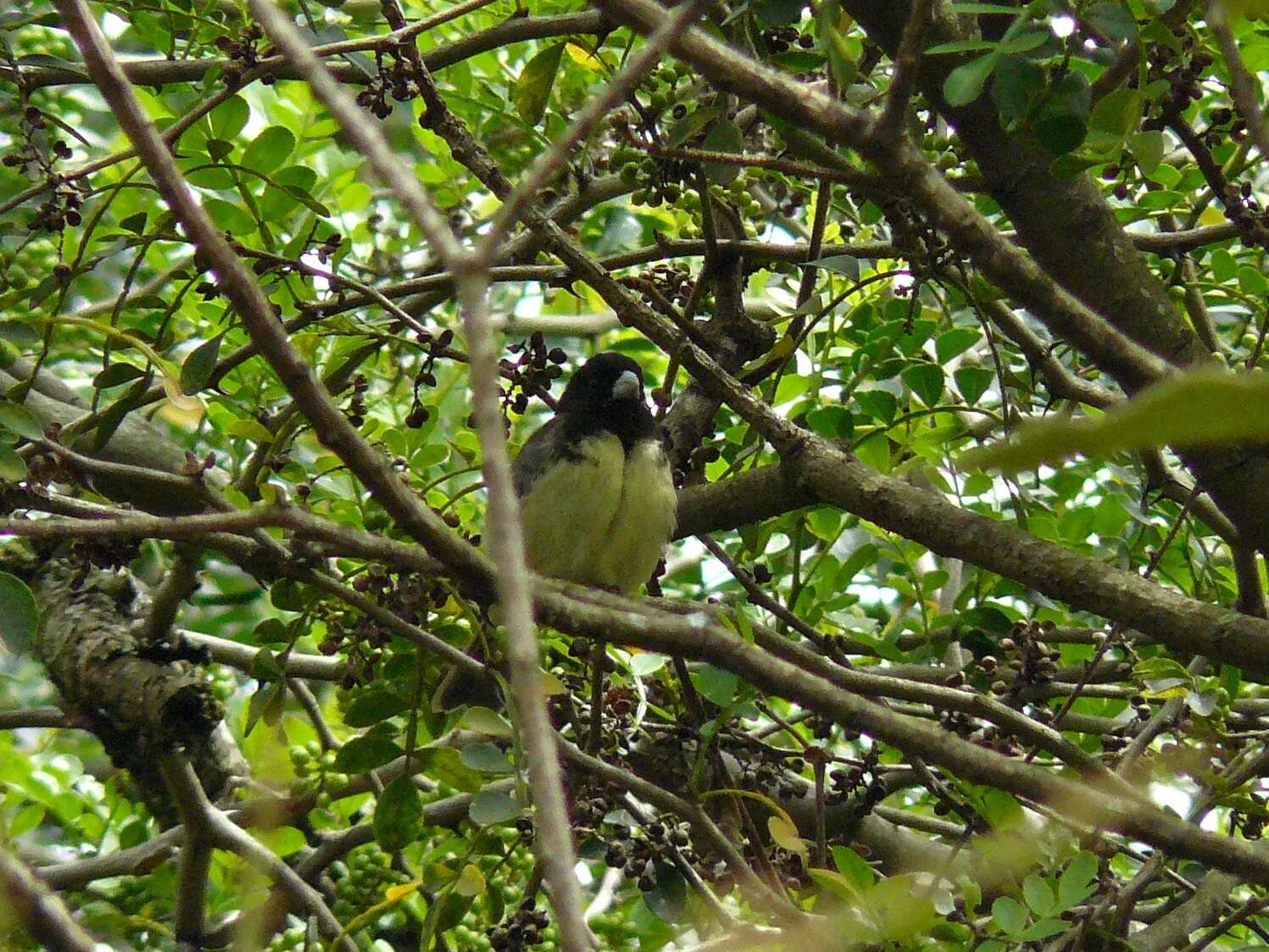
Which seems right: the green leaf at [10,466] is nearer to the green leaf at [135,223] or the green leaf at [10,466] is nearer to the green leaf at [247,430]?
the green leaf at [247,430]

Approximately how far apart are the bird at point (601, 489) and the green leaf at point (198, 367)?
1.25m

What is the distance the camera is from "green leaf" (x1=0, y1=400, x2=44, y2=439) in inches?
99.0

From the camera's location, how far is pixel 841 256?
3.15 meters

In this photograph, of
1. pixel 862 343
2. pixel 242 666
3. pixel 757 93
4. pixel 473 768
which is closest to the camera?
pixel 757 93

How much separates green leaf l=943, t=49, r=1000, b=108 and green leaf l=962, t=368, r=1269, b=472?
5.83ft

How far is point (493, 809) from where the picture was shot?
8.07 feet

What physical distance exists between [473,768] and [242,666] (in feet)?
5.46

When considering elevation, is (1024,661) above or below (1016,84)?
below

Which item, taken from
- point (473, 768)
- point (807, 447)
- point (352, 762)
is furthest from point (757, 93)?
point (352, 762)

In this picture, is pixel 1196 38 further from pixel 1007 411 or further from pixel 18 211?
pixel 18 211

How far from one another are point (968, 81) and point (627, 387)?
6.75ft

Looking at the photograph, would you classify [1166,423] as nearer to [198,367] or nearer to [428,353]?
[198,367]

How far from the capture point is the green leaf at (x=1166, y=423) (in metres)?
0.53

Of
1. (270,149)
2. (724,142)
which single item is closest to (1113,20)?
(724,142)
